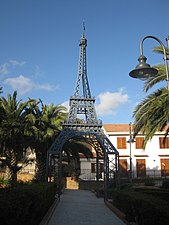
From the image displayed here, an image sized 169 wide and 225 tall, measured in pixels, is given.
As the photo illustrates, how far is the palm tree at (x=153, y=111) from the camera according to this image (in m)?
14.1

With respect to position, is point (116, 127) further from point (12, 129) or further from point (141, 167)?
point (12, 129)

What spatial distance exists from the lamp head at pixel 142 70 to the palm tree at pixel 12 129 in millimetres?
16007

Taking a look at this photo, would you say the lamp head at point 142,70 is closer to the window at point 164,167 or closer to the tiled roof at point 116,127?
the window at point 164,167

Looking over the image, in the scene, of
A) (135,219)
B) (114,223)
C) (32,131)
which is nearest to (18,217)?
(135,219)

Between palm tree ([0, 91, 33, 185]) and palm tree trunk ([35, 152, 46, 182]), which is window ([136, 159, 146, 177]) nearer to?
palm tree trunk ([35, 152, 46, 182])

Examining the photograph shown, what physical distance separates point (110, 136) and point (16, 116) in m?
Answer: 19.3

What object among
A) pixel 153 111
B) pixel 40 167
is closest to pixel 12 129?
pixel 40 167

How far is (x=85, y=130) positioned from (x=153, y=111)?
37.0 feet

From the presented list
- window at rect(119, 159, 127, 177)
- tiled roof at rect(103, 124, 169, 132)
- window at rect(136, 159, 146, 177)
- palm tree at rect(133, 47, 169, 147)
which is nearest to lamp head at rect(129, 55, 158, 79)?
palm tree at rect(133, 47, 169, 147)

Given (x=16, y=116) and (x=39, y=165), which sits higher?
(x=16, y=116)

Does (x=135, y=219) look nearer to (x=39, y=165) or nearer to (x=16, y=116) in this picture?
(x=16, y=116)

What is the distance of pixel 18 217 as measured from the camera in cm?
602

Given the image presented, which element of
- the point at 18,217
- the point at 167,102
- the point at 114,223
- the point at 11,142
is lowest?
the point at 114,223

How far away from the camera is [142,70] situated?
8141 millimetres
